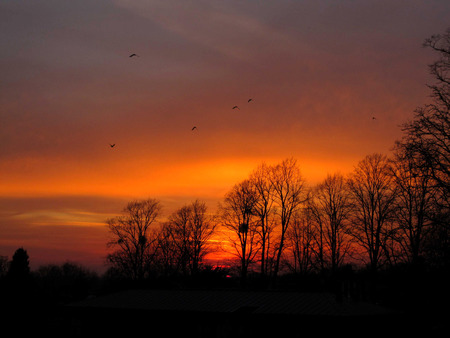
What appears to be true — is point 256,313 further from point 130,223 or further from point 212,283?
point 130,223

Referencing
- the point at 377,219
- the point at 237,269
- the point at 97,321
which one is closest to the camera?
the point at 97,321

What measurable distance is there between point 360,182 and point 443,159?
22.3m

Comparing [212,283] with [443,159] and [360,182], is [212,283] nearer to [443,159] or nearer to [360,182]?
[360,182]

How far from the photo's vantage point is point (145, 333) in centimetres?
2958

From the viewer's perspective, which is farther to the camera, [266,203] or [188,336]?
[266,203]

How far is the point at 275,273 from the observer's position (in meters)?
48.3

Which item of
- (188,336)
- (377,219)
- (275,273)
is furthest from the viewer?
(275,273)

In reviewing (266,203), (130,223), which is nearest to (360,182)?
(266,203)

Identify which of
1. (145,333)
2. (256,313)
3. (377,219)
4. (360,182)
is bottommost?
(145,333)

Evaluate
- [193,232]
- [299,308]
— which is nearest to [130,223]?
[193,232]

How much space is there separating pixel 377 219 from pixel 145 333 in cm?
2613

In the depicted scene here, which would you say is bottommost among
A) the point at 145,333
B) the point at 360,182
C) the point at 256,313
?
the point at 145,333

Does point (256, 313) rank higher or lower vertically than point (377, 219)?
lower

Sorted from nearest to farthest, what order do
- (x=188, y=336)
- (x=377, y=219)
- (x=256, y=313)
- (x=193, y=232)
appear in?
(x=256, y=313), (x=188, y=336), (x=377, y=219), (x=193, y=232)
